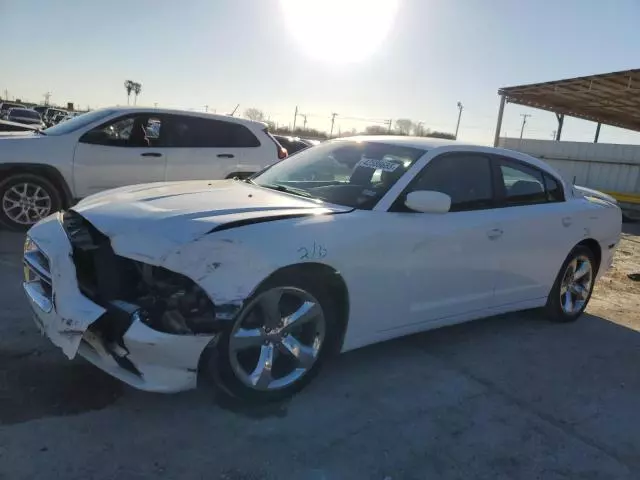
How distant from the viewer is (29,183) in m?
7.01

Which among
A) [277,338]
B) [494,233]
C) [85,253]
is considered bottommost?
[277,338]

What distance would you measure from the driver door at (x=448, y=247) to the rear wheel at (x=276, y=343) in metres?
0.60

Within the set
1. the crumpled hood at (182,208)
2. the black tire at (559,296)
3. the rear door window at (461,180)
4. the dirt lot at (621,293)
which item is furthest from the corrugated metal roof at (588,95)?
the crumpled hood at (182,208)

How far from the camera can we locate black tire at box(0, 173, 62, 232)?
22.6ft

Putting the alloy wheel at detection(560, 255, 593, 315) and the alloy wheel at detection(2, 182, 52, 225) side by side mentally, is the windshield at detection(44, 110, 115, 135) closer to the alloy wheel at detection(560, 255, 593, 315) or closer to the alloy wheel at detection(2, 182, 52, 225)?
the alloy wheel at detection(2, 182, 52, 225)

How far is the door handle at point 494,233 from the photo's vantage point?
14.3 feet

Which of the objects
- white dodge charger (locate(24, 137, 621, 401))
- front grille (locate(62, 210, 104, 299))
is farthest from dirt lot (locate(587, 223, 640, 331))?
front grille (locate(62, 210, 104, 299))

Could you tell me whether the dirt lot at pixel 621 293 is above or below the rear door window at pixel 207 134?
below

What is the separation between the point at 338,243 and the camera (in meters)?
3.40

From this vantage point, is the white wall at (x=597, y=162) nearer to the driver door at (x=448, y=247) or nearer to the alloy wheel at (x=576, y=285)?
the alloy wheel at (x=576, y=285)

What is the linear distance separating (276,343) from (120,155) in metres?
5.08

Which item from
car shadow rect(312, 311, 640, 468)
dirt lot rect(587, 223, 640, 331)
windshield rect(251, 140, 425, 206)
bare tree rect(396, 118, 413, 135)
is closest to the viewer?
car shadow rect(312, 311, 640, 468)

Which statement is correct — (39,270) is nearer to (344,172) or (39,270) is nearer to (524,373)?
(344,172)

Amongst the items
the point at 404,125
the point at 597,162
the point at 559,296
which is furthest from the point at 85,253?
the point at 404,125
